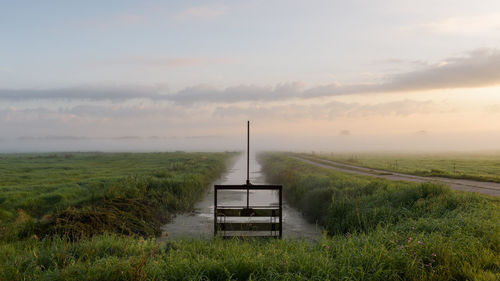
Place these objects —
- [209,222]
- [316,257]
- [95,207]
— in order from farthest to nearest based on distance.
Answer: [209,222] → [95,207] → [316,257]

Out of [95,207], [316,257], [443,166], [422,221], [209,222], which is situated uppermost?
[422,221]

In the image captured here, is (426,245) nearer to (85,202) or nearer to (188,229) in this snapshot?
(188,229)

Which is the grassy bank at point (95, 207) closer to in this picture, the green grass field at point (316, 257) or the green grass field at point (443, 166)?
the green grass field at point (316, 257)

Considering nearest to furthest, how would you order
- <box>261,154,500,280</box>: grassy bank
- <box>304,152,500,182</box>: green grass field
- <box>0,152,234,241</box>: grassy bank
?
<box>261,154,500,280</box>: grassy bank, <box>0,152,234,241</box>: grassy bank, <box>304,152,500,182</box>: green grass field

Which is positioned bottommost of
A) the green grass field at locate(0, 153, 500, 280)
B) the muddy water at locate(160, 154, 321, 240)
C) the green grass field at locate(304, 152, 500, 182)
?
the muddy water at locate(160, 154, 321, 240)

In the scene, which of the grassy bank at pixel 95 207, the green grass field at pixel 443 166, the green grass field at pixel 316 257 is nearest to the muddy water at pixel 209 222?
the grassy bank at pixel 95 207

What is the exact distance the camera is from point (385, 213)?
13.2 metres

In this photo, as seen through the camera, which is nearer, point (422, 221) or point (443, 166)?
point (422, 221)

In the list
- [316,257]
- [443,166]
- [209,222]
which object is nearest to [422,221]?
[316,257]

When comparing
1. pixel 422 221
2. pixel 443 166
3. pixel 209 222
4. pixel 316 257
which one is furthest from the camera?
pixel 443 166

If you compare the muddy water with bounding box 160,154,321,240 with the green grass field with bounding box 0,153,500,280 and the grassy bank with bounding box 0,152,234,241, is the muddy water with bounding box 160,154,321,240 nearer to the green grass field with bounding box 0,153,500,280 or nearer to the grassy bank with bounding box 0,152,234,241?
the grassy bank with bounding box 0,152,234,241

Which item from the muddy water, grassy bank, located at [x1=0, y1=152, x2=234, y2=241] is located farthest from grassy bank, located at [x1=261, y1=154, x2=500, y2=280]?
grassy bank, located at [x1=0, y1=152, x2=234, y2=241]

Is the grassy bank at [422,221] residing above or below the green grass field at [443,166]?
above

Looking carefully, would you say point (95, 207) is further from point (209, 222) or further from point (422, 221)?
point (422, 221)
